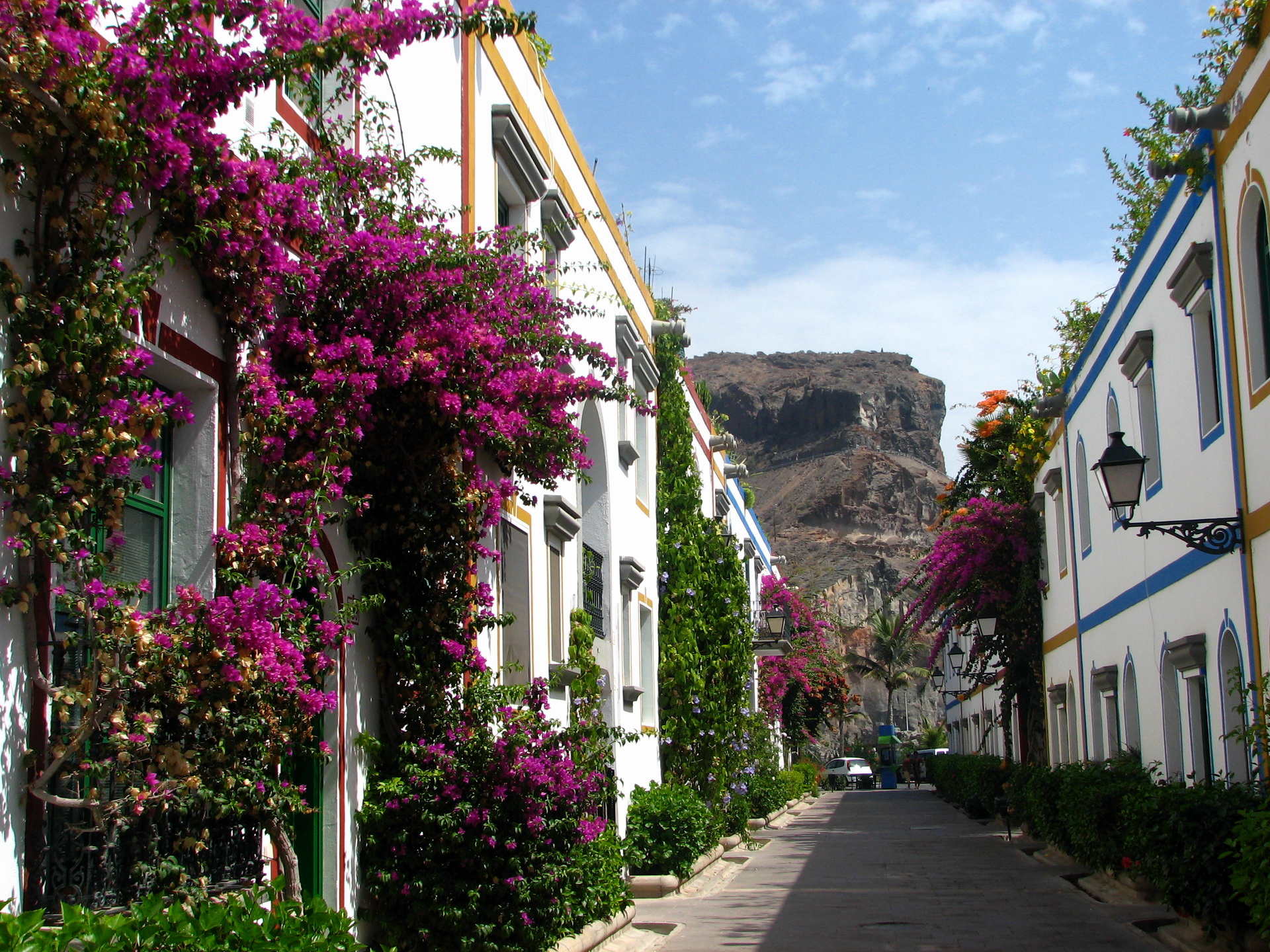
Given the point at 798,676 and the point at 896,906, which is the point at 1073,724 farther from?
the point at 798,676

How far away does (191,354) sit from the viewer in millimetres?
5898

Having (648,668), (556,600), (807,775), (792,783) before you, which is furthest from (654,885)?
(807,775)

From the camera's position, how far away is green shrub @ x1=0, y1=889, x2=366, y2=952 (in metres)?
3.81

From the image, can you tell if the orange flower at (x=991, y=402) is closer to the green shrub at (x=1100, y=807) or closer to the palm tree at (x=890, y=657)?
the green shrub at (x=1100, y=807)

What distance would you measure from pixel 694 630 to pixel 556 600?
22.6ft

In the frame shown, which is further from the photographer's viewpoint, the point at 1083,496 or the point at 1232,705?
the point at 1083,496

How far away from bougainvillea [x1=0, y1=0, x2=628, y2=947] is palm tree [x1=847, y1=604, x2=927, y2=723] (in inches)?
2499

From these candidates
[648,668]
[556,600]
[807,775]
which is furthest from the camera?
[807,775]

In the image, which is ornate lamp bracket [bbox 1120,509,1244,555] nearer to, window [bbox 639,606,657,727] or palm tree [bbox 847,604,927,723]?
window [bbox 639,606,657,727]

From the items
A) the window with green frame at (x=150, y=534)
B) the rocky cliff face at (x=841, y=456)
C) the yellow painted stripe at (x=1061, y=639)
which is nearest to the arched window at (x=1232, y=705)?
the yellow painted stripe at (x=1061, y=639)

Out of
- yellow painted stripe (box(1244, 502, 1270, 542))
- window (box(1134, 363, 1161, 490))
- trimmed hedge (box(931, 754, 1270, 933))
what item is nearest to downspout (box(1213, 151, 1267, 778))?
yellow painted stripe (box(1244, 502, 1270, 542))

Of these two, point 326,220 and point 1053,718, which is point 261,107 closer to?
point 326,220

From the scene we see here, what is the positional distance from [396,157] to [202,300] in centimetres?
215

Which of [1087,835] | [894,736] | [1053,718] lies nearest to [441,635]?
[1087,835]
